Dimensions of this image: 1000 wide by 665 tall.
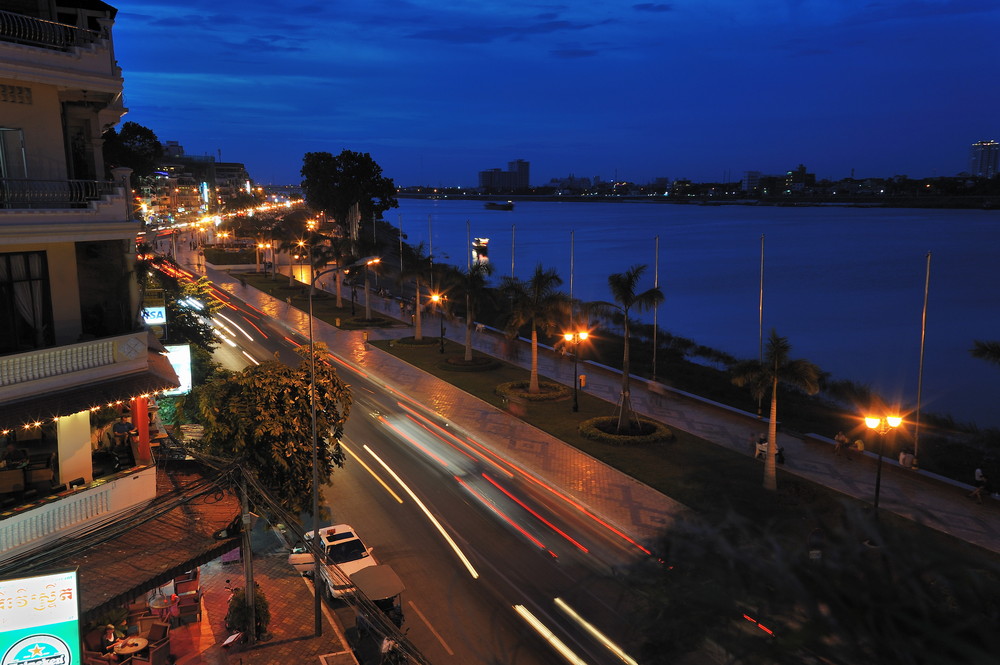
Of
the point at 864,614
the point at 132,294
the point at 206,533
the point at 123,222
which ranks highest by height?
the point at 123,222

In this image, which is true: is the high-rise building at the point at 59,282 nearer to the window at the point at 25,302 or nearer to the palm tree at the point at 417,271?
the window at the point at 25,302

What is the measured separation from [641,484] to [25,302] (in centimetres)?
1714

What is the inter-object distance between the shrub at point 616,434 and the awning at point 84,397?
16.4 metres

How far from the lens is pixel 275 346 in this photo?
4400 centimetres

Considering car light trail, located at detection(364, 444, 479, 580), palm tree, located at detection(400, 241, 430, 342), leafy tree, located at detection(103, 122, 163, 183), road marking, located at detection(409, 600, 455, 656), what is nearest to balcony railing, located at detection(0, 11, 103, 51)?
road marking, located at detection(409, 600, 455, 656)

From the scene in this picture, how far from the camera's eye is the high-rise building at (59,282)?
12.1m

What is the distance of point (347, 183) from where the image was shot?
88.9m

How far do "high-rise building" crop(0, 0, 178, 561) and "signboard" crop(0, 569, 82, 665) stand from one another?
64.6 inches

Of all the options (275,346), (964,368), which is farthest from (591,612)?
(964,368)

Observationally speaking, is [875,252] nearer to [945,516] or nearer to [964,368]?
[964,368]

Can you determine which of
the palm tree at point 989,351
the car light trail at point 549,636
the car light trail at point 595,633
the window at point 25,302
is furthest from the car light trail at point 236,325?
the palm tree at point 989,351

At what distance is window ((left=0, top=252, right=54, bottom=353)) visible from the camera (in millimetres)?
12734

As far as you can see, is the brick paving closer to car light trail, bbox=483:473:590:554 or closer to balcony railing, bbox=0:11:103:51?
car light trail, bbox=483:473:590:554

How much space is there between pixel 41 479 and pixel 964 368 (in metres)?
52.8
